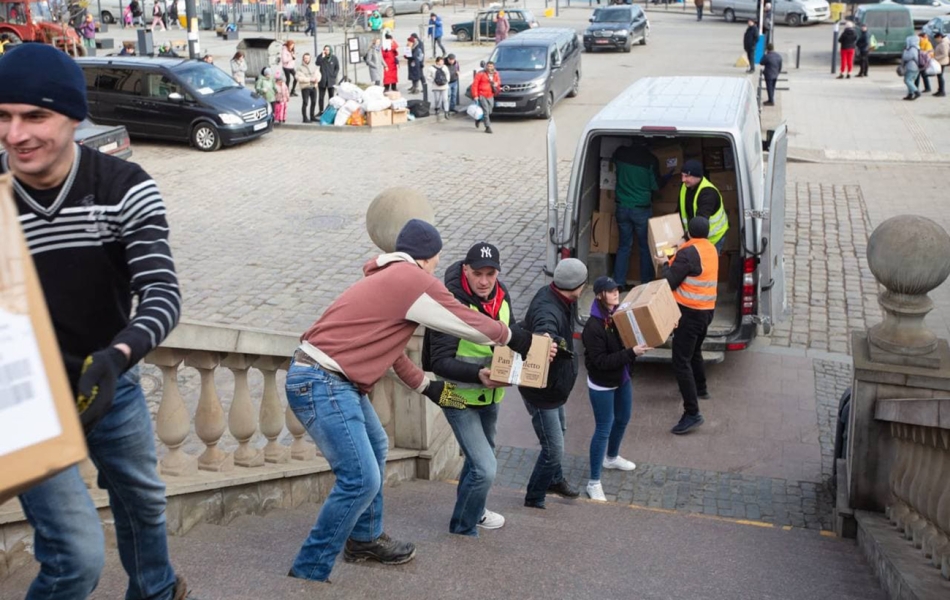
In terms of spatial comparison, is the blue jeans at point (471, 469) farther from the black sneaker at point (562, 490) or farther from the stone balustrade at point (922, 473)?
the stone balustrade at point (922, 473)

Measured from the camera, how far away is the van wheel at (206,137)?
2072 cm

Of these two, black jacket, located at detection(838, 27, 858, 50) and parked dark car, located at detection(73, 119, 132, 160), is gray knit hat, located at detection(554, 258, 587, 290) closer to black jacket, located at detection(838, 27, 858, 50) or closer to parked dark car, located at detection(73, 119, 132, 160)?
parked dark car, located at detection(73, 119, 132, 160)

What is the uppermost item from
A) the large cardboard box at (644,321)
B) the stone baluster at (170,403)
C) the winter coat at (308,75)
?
the winter coat at (308,75)

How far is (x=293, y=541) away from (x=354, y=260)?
851 centimetres

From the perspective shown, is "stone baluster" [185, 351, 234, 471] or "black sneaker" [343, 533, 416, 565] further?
"stone baluster" [185, 351, 234, 471]

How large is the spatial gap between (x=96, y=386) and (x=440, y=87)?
22043 millimetres

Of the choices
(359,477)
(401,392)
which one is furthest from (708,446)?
(359,477)

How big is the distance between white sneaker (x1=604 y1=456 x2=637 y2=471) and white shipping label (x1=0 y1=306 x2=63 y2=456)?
245 inches

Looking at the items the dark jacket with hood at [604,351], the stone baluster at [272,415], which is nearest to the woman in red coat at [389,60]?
the dark jacket with hood at [604,351]

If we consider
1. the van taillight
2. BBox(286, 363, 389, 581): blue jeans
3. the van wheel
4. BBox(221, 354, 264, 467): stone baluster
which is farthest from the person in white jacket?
BBox(286, 363, 389, 581): blue jeans

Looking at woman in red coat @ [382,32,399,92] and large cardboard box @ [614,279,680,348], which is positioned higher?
woman in red coat @ [382,32,399,92]

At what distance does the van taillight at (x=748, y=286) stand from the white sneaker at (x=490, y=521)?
418cm

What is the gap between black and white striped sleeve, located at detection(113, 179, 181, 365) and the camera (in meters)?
2.98

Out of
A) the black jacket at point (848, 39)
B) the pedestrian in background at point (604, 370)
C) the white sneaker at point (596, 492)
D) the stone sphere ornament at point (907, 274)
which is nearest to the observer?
the stone sphere ornament at point (907, 274)
